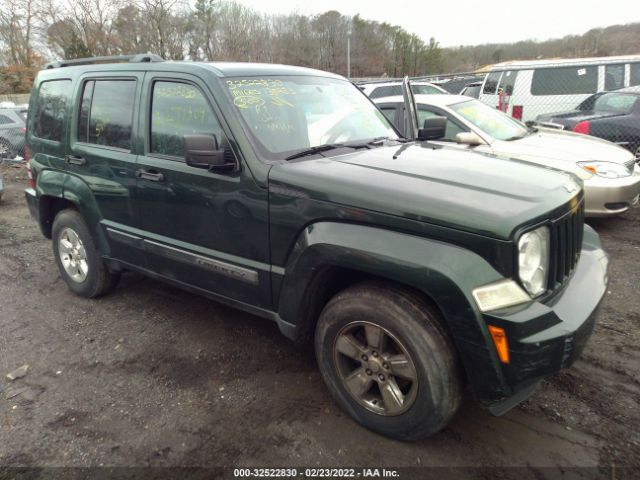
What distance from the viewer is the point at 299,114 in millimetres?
2979

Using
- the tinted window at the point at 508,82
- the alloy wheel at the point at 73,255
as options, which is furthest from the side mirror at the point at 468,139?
the tinted window at the point at 508,82

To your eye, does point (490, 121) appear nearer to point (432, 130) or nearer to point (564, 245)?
point (432, 130)

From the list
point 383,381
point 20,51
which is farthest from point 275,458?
point 20,51

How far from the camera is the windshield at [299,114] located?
2744 millimetres

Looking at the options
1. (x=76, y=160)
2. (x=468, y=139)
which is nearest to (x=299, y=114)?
(x=76, y=160)

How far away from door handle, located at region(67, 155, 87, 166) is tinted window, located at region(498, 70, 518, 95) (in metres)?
9.81

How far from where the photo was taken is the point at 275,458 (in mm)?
2307

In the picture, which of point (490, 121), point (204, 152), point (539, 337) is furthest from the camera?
point (490, 121)

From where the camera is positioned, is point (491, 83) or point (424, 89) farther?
point (424, 89)

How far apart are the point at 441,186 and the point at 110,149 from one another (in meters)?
2.55

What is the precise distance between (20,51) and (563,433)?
44822 mm

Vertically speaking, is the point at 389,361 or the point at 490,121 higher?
the point at 490,121

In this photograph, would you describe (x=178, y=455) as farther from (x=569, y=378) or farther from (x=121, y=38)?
(x=121, y=38)

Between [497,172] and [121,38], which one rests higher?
[121,38]
